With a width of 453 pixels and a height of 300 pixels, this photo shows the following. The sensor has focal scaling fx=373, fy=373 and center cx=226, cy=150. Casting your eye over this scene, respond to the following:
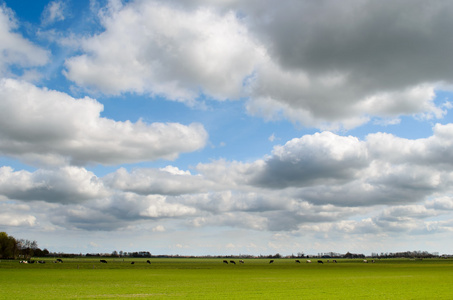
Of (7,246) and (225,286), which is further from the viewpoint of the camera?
(7,246)

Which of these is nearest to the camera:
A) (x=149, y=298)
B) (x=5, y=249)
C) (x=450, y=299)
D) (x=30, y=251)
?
(x=450, y=299)

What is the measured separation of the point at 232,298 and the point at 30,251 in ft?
644

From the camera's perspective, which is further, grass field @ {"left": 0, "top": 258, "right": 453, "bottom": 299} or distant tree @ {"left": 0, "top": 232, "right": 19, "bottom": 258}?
distant tree @ {"left": 0, "top": 232, "right": 19, "bottom": 258}

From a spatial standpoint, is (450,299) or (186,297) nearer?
(450,299)

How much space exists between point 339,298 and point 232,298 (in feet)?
27.4

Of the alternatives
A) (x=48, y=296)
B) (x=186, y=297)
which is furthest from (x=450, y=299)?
(x=48, y=296)

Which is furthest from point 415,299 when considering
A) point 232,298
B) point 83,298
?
point 83,298

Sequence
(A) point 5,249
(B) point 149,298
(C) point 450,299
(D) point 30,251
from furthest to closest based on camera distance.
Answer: (D) point 30,251 → (A) point 5,249 → (B) point 149,298 → (C) point 450,299

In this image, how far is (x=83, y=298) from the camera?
96.3ft

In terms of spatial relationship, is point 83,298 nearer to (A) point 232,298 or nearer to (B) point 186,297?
(B) point 186,297

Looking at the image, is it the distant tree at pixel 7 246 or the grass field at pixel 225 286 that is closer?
the grass field at pixel 225 286

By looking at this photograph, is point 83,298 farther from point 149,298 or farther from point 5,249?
point 5,249

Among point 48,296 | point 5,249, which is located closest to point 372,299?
point 48,296

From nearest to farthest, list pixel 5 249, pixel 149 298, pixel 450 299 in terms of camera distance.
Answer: pixel 450 299 → pixel 149 298 → pixel 5 249
